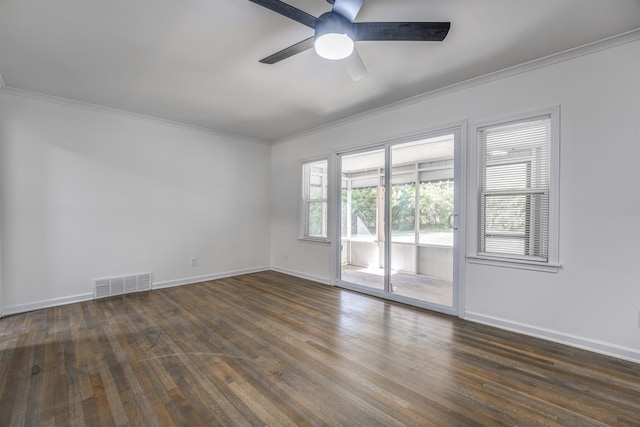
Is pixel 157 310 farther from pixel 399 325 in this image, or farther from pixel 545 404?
pixel 545 404

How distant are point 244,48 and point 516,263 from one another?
131 inches

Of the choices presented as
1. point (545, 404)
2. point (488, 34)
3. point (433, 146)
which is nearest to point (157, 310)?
point (545, 404)

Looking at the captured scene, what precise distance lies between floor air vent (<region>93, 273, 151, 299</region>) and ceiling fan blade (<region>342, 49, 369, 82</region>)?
407 cm

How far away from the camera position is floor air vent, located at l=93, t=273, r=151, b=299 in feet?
12.6

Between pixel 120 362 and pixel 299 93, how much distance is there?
320 centimetres

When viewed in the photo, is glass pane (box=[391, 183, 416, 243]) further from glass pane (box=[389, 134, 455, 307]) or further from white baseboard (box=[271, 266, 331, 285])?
white baseboard (box=[271, 266, 331, 285])

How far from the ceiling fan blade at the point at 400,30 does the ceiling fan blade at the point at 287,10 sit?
1.00ft

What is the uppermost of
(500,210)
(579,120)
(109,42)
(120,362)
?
(109,42)

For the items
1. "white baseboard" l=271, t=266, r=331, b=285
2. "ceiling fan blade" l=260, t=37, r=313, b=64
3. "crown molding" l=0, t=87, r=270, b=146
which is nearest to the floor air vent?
"white baseboard" l=271, t=266, r=331, b=285

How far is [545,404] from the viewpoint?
1.76 m

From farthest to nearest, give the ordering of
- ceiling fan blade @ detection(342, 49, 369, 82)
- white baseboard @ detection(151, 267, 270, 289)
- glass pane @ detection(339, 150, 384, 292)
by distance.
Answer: glass pane @ detection(339, 150, 384, 292), white baseboard @ detection(151, 267, 270, 289), ceiling fan blade @ detection(342, 49, 369, 82)

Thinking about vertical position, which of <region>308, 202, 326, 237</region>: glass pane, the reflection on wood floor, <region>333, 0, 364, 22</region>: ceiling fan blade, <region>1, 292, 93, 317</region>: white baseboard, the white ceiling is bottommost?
<region>1, 292, 93, 317</region>: white baseboard

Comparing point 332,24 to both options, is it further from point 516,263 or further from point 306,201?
point 306,201

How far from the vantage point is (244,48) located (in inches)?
96.6
